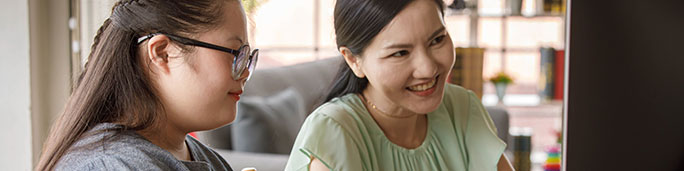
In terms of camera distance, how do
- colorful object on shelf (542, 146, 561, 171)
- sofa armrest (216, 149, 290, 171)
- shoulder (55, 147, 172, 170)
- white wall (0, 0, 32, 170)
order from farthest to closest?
colorful object on shelf (542, 146, 561, 171), sofa armrest (216, 149, 290, 171), white wall (0, 0, 32, 170), shoulder (55, 147, 172, 170)

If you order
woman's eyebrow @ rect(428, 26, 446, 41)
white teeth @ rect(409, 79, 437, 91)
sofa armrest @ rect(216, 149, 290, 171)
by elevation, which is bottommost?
sofa armrest @ rect(216, 149, 290, 171)

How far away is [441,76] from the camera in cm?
106

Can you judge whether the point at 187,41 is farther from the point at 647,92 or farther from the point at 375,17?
the point at 647,92

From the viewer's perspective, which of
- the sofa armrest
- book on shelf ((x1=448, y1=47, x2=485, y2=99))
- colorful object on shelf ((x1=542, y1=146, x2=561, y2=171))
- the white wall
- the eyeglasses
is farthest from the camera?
colorful object on shelf ((x1=542, y1=146, x2=561, y2=171))

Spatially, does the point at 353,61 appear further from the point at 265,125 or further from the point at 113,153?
the point at 265,125

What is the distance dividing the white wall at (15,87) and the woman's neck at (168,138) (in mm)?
417

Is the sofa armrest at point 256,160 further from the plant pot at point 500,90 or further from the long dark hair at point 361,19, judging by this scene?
the plant pot at point 500,90

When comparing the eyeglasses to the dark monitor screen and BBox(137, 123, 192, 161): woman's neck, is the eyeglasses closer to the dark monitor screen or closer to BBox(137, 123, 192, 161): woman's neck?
BBox(137, 123, 192, 161): woman's neck

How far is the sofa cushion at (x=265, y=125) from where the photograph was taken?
1826 millimetres

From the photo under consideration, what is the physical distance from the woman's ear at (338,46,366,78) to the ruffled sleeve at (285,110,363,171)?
0.10m

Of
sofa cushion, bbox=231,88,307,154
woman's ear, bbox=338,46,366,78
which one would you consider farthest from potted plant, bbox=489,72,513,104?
woman's ear, bbox=338,46,366,78

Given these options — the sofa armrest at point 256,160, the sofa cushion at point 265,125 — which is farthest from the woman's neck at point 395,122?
the sofa cushion at point 265,125

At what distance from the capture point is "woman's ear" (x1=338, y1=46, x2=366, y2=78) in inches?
43.0

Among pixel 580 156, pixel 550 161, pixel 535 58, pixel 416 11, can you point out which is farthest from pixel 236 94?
pixel 535 58
